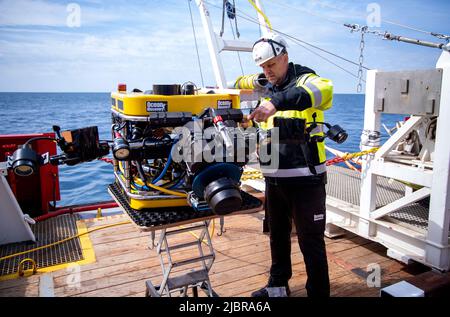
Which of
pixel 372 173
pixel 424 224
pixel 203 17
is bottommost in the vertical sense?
pixel 424 224

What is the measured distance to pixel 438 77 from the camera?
286 centimetres

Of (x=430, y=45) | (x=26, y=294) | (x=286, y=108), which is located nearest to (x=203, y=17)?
(x=430, y=45)

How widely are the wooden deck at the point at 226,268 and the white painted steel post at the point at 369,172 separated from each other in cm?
33

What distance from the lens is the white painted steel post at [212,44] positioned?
5207 millimetres

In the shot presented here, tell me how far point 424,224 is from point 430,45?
1.76 m

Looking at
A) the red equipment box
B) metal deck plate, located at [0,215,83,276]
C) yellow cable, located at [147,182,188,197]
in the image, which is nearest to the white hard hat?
yellow cable, located at [147,182,188,197]

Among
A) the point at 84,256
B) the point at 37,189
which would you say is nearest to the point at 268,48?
the point at 84,256

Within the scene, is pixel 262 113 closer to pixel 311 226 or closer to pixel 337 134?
pixel 337 134

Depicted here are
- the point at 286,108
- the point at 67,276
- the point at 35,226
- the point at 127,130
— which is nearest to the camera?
the point at 286,108

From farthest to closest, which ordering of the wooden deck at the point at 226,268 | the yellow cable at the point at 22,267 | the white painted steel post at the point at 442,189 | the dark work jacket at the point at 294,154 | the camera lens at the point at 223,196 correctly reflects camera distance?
the yellow cable at the point at 22,267
the wooden deck at the point at 226,268
the white painted steel post at the point at 442,189
the dark work jacket at the point at 294,154
the camera lens at the point at 223,196

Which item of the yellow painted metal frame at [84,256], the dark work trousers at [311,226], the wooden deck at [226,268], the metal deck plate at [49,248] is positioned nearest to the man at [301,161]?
the dark work trousers at [311,226]

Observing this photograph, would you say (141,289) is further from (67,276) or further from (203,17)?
(203,17)

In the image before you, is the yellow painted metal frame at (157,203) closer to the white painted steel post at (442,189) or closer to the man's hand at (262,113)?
the man's hand at (262,113)
